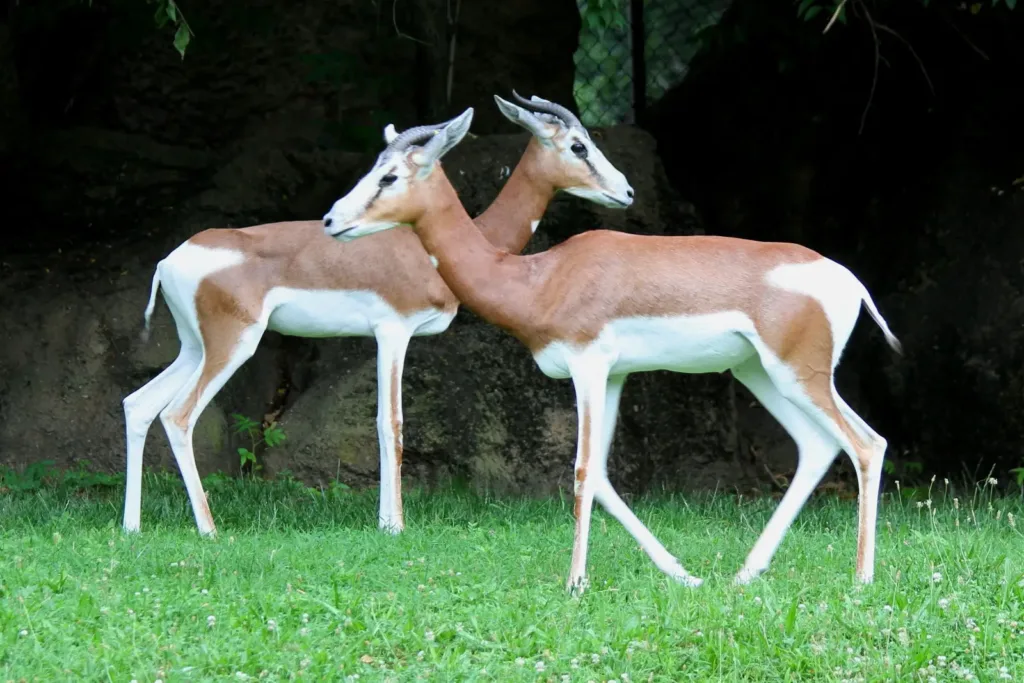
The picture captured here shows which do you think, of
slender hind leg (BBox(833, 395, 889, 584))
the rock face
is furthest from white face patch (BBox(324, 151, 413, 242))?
the rock face

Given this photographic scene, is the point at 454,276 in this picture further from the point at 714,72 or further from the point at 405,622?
the point at 714,72

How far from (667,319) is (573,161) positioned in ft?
6.48

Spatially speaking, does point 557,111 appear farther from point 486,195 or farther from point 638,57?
point 638,57

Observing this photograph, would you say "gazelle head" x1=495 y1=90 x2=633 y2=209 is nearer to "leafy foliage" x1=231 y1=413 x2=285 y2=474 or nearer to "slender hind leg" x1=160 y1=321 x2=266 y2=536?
"slender hind leg" x1=160 y1=321 x2=266 y2=536

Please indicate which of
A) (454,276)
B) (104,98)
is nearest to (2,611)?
(454,276)

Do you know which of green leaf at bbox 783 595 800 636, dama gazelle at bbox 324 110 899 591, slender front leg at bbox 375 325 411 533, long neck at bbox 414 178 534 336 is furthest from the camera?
slender front leg at bbox 375 325 411 533

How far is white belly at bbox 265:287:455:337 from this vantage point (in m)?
7.04

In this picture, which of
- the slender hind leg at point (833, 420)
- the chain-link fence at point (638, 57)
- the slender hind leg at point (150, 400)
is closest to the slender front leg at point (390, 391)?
the slender hind leg at point (150, 400)

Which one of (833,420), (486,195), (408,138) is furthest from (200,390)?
(833,420)

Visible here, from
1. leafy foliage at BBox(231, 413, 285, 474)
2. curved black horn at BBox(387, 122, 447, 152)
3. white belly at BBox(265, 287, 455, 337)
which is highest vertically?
curved black horn at BBox(387, 122, 447, 152)

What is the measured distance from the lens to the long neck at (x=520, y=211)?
7.17 m

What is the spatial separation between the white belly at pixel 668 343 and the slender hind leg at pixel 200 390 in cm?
210

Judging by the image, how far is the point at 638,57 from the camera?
1023 centimetres

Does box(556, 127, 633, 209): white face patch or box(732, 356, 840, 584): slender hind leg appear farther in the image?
box(556, 127, 633, 209): white face patch
